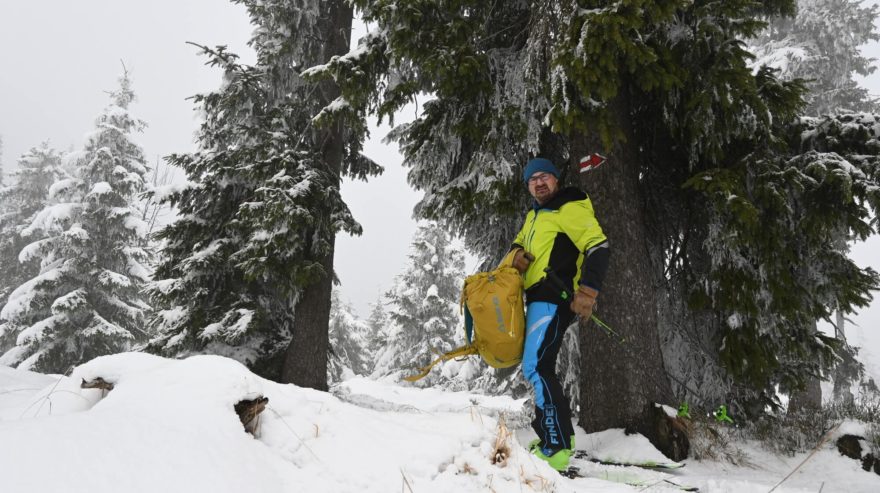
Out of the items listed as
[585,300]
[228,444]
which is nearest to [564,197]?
[585,300]

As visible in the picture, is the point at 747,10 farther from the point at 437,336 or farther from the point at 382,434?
the point at 437,336

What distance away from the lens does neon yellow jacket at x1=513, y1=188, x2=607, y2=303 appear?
378cm

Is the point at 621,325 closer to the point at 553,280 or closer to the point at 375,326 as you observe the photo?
the point at 553,280

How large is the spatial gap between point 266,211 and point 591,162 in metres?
5.03

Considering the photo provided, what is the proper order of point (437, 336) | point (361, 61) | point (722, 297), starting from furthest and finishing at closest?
point (437, 336), point (361, 61), point (722, 297)

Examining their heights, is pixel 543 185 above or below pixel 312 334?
above

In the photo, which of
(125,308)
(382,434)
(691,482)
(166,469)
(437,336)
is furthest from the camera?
(437,336)

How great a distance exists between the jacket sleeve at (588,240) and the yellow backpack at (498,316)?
545 millimetres

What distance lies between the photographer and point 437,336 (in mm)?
27281

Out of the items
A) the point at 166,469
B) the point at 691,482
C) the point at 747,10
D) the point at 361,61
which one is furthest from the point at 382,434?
the point at 747,10

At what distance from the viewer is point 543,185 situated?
4.17 metres

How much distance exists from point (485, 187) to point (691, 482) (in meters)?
3.15

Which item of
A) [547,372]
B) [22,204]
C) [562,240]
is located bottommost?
[547,372]

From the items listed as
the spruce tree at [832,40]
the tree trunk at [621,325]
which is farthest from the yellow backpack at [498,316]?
the spruce tree at [832,40]
